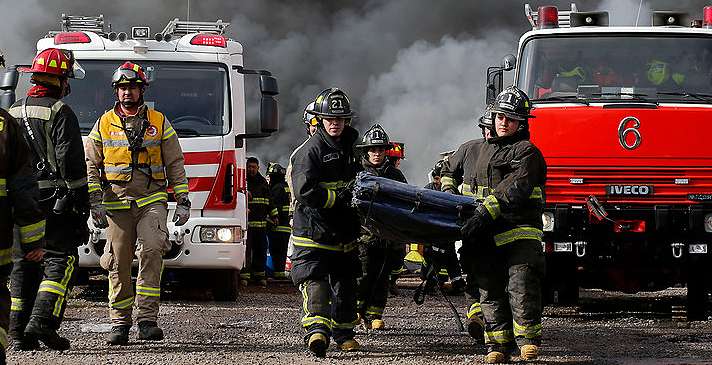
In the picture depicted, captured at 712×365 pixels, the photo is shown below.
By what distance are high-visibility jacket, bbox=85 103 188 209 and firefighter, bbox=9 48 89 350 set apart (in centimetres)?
32

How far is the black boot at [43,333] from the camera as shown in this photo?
5926 millimetres

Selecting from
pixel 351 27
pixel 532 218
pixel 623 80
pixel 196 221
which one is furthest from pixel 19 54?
pixel 532 218

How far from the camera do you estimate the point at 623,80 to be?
27.9 feet

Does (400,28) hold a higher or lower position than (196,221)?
higher

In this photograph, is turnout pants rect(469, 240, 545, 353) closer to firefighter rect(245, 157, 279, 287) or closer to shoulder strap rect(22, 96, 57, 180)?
shoulder strap rect(22, 96, 57, 180)

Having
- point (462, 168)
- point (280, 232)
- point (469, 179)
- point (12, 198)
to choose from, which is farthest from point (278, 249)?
point (12, 198)

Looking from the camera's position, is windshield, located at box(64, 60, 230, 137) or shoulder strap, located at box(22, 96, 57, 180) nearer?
shoulder strap, located at box(22, 96, 57, 180)

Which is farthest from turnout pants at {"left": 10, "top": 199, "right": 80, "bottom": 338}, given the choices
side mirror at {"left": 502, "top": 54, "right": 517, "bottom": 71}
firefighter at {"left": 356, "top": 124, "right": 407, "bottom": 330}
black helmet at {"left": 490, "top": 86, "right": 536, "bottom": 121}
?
side mirror at {"left": 502, "top": 54, "right": 517, "bottom": 71}

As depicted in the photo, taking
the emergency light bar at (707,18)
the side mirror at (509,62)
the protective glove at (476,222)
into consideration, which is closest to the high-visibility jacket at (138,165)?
the protective glove at (476,222)

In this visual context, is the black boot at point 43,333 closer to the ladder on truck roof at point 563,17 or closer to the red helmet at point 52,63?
the red helmet at point 52,63

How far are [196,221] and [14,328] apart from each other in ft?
10.1

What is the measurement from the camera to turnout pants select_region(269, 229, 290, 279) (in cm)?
1306

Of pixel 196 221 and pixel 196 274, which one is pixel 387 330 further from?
pixel 196 274

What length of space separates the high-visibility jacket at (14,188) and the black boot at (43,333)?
53.8 inches
